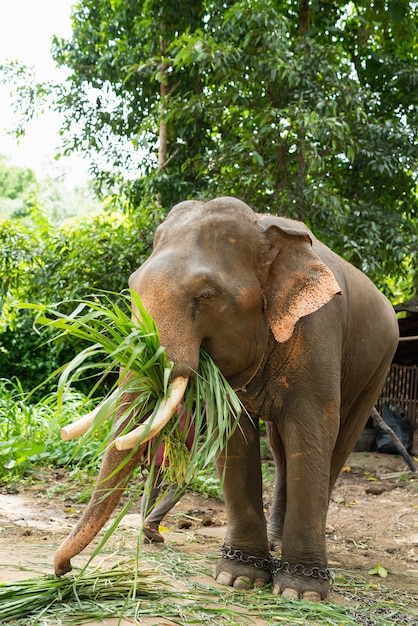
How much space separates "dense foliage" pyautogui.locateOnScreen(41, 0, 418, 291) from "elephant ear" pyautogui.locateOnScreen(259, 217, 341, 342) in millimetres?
3510

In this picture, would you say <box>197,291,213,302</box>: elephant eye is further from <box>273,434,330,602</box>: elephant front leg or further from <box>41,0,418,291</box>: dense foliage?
<box>41,0,418,291</box>: dense foliage

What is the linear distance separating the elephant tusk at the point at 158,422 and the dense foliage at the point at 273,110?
448cm

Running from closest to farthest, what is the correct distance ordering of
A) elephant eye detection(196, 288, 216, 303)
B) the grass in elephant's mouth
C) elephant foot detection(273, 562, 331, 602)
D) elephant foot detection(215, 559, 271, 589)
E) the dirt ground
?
the grass in elephant's mouth < elephant eye detection(196, 288, 216, 303) < elephant foot detection(273, 562, 331, 602) < elephant foot detection(215, 559, 271, 589) < the dirt ground

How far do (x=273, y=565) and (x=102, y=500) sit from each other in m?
1.45

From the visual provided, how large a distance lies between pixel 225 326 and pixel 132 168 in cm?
726

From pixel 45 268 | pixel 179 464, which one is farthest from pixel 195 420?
pixel 45 268

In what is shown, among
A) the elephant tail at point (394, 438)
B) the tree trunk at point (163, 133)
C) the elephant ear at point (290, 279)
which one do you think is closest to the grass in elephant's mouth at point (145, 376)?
the elephant ear at point (290, 279)

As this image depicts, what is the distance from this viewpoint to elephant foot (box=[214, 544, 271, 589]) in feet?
12.8

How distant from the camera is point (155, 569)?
12.2 ft

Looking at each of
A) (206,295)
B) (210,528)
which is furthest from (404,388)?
(206,295)

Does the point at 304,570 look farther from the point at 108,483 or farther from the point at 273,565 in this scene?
the point at 108,483

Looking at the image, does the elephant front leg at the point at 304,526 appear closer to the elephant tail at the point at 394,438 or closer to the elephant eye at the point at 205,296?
the elephant eye at the point at 205,296

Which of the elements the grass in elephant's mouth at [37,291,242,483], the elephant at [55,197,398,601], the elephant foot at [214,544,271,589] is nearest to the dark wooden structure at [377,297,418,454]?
the elephant at [55,197,398,601]

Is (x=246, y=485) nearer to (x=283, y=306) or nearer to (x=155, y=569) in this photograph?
(x=155, y=569)
